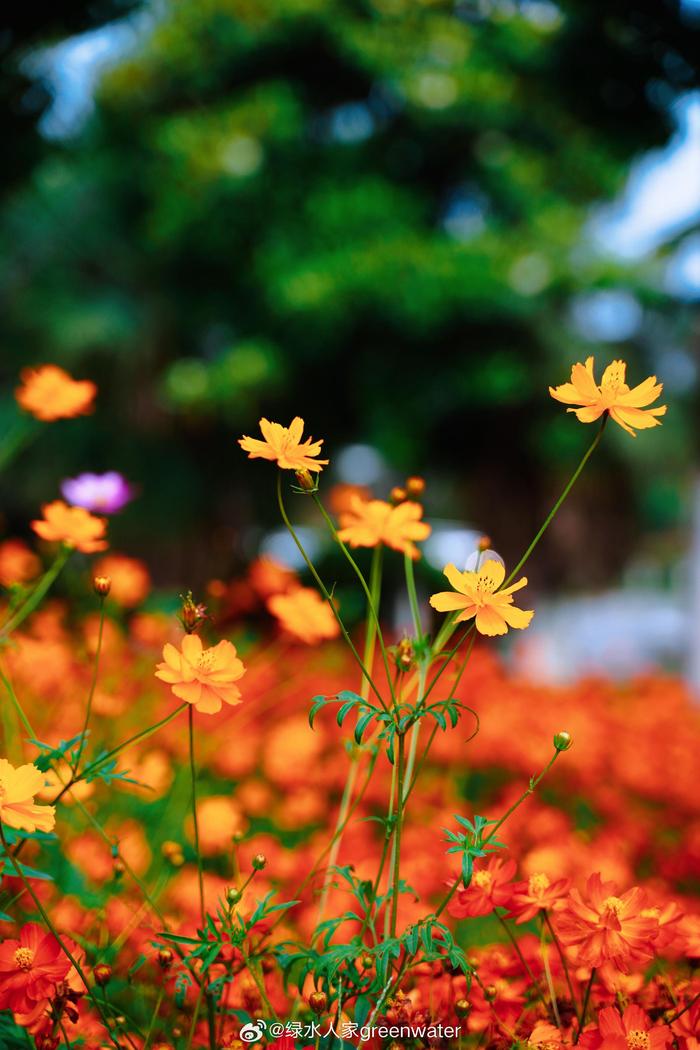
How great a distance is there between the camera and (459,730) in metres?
2.29

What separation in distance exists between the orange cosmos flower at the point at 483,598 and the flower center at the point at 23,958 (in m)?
0.41

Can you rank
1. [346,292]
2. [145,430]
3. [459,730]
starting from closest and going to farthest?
[459,730] < [346,292] < [145,430]

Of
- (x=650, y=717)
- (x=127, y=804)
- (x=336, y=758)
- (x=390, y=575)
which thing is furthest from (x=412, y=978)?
(x=390, y=575)

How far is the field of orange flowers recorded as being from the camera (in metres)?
0.66

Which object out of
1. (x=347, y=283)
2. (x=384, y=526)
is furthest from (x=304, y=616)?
(x=347, y=283)

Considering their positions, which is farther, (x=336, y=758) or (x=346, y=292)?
(x=346, y=292)

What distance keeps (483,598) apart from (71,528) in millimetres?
509

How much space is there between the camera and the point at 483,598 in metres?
0.68

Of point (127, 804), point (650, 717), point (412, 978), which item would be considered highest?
point (412, 978)

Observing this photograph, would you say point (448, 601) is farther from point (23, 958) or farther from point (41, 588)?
point (41, 588)

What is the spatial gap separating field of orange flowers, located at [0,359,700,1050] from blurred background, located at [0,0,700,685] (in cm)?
274

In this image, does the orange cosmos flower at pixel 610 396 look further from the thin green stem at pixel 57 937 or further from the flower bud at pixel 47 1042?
the flower bud at pixel 47 1042

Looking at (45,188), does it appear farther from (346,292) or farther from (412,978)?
(412,978)

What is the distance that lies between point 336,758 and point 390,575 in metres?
3.59
